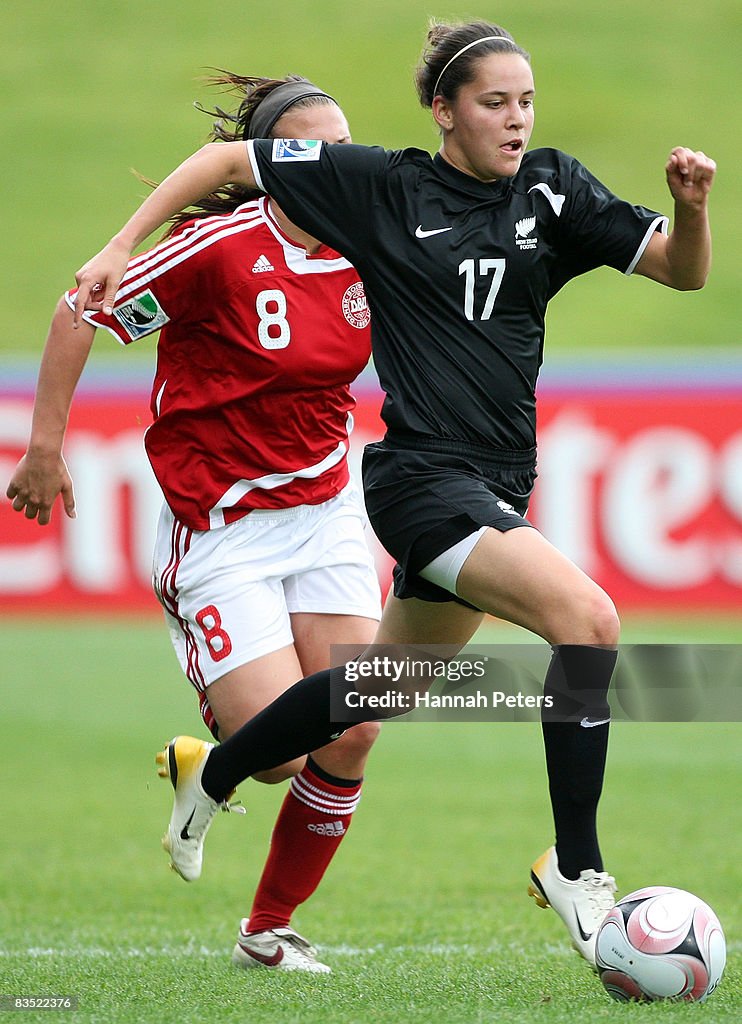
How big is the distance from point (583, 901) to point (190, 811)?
123cm

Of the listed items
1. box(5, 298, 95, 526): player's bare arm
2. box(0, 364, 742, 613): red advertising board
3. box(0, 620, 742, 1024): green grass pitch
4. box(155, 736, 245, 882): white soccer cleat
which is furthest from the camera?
box(0, 364, 742, 613): red advertising board

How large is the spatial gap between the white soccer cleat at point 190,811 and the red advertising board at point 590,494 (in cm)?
603

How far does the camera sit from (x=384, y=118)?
21.2 meters

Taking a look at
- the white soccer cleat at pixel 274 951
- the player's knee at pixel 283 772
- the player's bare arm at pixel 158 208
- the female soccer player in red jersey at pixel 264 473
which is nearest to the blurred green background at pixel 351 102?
the female soccer player in red jersey at pixel 264 473

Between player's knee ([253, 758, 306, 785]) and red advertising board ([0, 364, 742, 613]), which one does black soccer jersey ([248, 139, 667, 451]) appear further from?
red advertising board ([0, 364, 742, 613])

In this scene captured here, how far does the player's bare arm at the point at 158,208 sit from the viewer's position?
11.9ft

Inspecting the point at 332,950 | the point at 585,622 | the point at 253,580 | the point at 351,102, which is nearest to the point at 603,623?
the point at 585,622

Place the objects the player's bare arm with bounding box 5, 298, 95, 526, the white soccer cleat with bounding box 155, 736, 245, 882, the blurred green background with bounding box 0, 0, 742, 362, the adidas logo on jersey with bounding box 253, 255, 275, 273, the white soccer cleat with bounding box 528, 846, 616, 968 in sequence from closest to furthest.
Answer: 1. the white soccer cleat with bounding box 528, 846, 616, 968
2. the player's bare arm with bounding box 5, 298, 95, 526
3. the white soccer cleat with bounding box 155, 736, 245, 882
4. the adidas logo on jersey with bounding box 253, 255, 275, 273
5. the blurred green background with bounding box 0, 0, 742, 362

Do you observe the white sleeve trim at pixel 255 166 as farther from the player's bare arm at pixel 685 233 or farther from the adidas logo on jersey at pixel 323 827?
the adidas logo on jersey at pixel 323 827

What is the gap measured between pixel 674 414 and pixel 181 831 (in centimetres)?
680

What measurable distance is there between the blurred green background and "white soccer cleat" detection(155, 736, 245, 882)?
13.5m

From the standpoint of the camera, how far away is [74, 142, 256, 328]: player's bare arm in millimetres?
3627

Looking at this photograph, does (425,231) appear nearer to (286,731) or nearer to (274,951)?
(286,731)

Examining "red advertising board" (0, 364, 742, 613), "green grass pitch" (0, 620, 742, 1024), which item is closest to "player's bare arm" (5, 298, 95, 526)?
"green grass pitch" (0, 620, 742, 1024)
